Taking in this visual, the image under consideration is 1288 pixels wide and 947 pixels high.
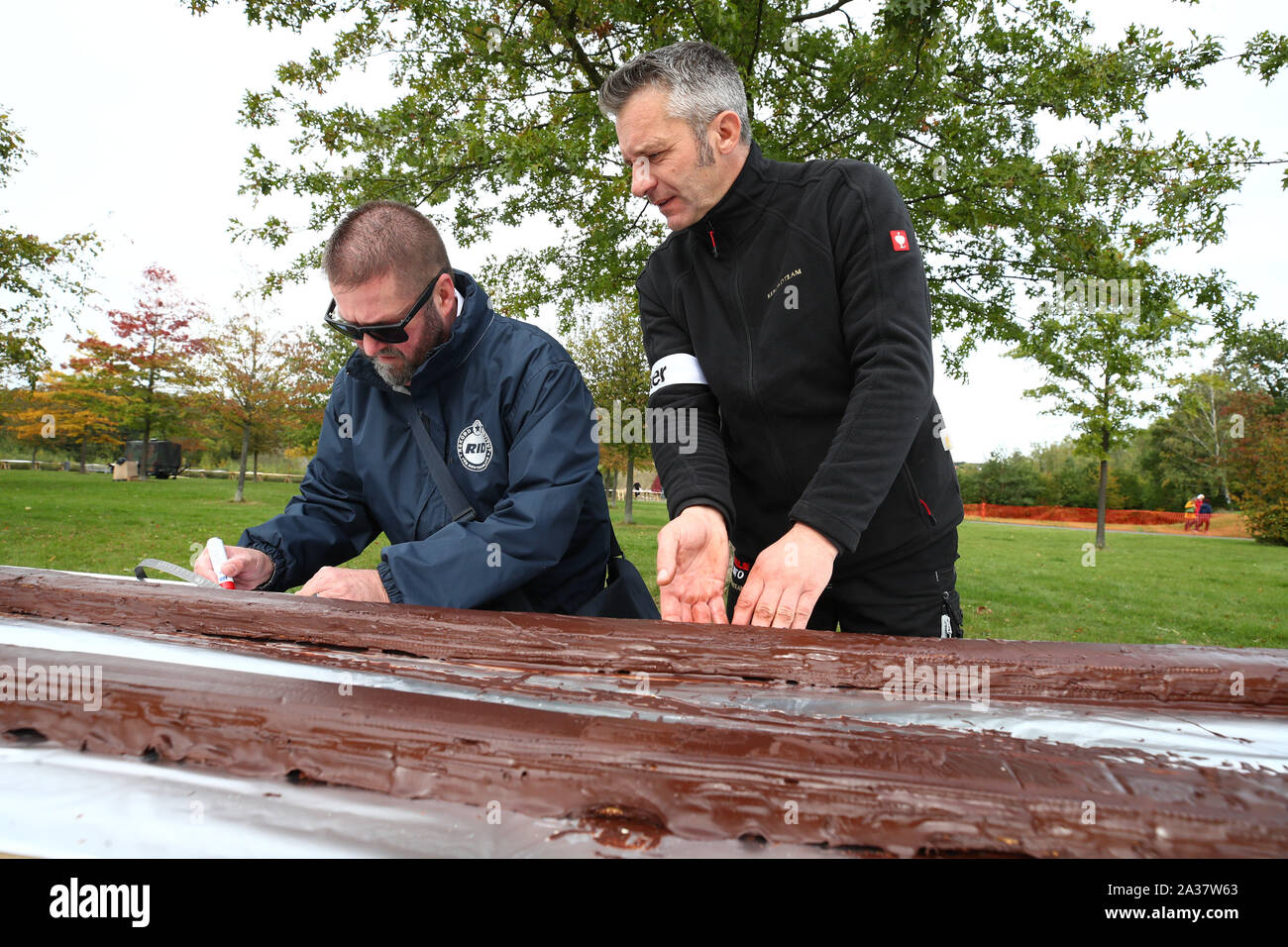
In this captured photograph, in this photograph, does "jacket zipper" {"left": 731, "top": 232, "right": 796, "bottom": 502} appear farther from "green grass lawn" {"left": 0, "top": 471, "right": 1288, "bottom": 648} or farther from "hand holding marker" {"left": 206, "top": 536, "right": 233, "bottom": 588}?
"green grass lawn" {"left": 0, "top": 471, "right": 1288, "bottom": 648}

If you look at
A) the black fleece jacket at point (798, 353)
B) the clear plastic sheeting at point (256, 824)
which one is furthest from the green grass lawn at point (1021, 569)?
the clear plastic sheeting at point (256, 824)

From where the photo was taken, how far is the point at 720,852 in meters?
0.76

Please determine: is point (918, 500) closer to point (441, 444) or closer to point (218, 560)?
point (441, 444)

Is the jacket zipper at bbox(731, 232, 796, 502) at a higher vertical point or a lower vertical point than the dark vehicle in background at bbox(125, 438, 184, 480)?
lower

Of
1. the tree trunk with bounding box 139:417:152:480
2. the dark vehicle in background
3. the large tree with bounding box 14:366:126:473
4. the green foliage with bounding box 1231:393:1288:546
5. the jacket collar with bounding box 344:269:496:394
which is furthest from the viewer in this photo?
the dark vehicle in background

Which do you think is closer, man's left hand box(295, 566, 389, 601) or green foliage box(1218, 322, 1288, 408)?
man's left hand box(295, 566, 389, 601)

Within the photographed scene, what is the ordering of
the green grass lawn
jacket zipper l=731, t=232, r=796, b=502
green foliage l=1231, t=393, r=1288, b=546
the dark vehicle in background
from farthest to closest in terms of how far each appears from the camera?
1. the dark vehicle in background
2. green foliage l=1231, t=393, r=1288, b=546
3. the green grass lawn
4. jacket zipper l=731, t=232, r=796, b=502

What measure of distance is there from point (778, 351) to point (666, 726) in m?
1.20

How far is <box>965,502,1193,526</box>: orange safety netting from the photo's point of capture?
1673 inches

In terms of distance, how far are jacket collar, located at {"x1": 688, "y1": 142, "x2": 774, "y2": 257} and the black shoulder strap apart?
1.06m

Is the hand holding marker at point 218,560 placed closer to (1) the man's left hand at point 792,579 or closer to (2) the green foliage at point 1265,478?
(1) the man's left hand at point 792,579

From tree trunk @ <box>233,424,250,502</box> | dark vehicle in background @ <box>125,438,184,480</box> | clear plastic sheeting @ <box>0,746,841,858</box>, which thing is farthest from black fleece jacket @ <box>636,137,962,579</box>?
dark vehicle in background @ <box>125,438,184,480</box>

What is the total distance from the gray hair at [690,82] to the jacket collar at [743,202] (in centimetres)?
12

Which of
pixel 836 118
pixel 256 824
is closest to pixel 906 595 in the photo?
pixel 256 824
